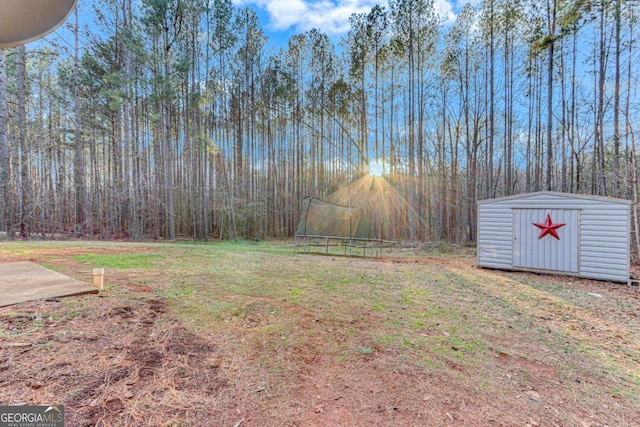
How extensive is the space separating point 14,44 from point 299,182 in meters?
15.9

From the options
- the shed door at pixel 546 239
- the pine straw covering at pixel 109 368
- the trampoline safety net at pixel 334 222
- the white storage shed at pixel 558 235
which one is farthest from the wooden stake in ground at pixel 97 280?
the shed door at pixel 546 239

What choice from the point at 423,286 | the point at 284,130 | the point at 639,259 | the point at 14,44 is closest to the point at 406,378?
the point at 423,286

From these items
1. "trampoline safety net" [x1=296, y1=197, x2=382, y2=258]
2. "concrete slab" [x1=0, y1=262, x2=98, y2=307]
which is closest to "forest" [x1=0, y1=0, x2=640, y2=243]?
"trampoline safety net" [x1=296, y1=197, x2=382, y2=258]

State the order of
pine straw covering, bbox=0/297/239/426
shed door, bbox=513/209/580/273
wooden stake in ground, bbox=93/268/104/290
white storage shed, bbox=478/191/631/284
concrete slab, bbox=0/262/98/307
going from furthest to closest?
shed door, bbox=513/209/580/273 → white storage shed, bbox=478/191/631/284 → wooden stake in ground, bbox=93/268/104/290 → concrete slab, bbox=0/262/98/307 → pine straw covering, bbox=0/297/239/426

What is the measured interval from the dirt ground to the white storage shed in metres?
4.54

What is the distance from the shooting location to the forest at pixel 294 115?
29.6ft

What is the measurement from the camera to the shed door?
5629 mm

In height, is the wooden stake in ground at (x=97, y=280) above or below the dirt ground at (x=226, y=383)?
above

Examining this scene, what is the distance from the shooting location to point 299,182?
17.3m

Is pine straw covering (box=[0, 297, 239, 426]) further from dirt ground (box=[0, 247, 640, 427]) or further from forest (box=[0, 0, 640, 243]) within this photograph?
forest (box=[0, 0, 640, 243])

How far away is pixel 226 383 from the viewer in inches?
60.0

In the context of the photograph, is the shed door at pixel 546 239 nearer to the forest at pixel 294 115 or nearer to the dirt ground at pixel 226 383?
the forest at pixel 294 115

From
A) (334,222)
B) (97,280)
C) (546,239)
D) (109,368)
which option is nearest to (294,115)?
(334,222)

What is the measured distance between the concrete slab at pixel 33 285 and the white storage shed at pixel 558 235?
792 centimetres
